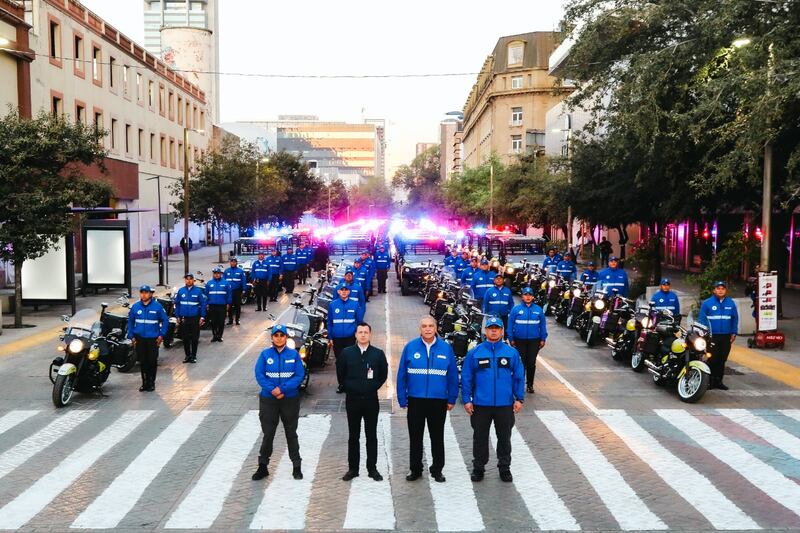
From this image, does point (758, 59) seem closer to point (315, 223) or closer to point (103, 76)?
point (103, 76)

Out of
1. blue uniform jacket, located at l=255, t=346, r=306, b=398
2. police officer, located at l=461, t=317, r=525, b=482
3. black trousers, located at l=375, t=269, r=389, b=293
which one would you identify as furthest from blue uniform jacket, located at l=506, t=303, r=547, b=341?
black trousers, located at l=375, t=269, r=389, b=293

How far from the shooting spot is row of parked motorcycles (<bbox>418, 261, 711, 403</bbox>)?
12.9 metres

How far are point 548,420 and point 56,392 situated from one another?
7.21 m

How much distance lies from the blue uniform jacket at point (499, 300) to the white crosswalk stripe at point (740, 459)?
4.77m

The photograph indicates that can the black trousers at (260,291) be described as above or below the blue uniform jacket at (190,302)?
below

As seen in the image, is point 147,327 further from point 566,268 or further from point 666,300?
point 566,268

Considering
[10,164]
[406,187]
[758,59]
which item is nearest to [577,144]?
[758,59]

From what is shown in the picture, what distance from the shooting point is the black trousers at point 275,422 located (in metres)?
8.78

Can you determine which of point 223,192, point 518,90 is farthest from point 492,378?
point 518,90

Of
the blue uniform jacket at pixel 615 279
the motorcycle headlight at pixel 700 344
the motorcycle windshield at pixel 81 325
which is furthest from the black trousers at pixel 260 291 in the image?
the motorcycle headlight at pixel 700 344

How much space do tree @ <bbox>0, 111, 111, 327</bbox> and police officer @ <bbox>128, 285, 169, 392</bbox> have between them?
30.5 feet

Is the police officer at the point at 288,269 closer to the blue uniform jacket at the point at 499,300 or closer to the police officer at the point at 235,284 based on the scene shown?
the police officer at the point at 235,284

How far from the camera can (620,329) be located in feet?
54.2

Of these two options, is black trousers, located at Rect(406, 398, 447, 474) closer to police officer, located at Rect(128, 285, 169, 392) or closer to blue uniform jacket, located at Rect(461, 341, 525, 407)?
blue uniform jacket, located at Rect(461, 341, 525, 407)
